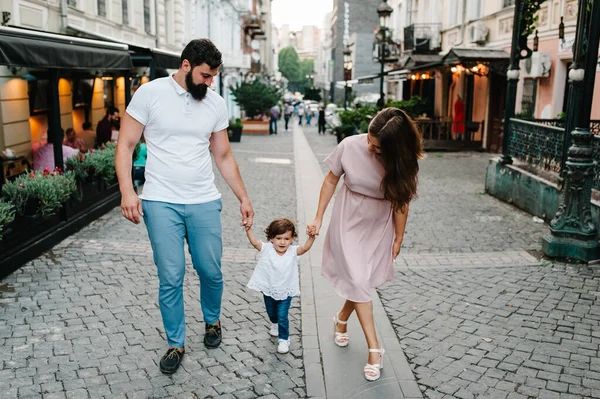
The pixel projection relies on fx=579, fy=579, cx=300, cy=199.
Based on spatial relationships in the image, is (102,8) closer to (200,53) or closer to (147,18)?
(147,18)

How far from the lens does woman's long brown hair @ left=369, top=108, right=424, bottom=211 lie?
11.4 ft

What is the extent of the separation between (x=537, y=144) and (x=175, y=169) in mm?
7274

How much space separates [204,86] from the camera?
11.9 ft

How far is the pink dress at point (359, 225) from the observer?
3.72 meters

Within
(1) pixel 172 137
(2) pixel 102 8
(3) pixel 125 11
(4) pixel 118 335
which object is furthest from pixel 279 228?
(3) pixel 125 11

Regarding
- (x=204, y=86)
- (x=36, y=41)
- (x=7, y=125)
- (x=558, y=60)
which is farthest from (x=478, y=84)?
(x=204, y=86)

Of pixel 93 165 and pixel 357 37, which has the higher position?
pixel 357 37

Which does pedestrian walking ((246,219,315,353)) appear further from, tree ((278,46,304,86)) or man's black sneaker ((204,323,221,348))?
tree ((278,46,304,86))

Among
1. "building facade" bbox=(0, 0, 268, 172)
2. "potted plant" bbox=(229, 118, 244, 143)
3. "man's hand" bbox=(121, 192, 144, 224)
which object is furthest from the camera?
"potted plant" bbox=(229, 118, 244, 143)

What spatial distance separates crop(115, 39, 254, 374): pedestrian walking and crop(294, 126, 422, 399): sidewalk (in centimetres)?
96

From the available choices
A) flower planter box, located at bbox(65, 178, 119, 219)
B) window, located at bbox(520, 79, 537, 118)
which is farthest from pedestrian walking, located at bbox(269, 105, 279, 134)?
flower planter box, located at bbox(65, 178, 119, 219)

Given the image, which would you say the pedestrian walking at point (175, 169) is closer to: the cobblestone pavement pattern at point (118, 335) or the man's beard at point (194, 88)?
the man's beard at point (194, 88)

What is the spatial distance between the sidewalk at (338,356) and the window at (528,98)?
11137 mm

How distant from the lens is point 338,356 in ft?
13.3
